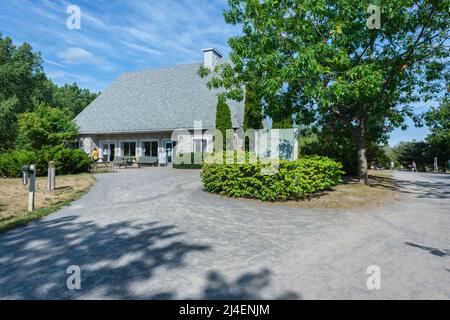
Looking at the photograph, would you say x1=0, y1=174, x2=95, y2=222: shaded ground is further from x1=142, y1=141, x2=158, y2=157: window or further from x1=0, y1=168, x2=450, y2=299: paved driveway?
x1=142, y1=141, x2=158, y2=157: window

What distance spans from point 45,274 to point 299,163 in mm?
8128

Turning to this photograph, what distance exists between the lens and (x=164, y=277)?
14.0 feet

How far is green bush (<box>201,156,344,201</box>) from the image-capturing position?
10273 millimetres

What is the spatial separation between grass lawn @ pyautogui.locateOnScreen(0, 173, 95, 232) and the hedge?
426cm

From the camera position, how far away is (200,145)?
26.5 meters

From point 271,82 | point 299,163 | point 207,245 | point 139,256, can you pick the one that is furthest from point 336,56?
point 139,256

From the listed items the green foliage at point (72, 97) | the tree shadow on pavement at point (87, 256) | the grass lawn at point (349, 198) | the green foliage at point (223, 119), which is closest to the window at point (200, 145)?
the green foliage at point (223, 119)

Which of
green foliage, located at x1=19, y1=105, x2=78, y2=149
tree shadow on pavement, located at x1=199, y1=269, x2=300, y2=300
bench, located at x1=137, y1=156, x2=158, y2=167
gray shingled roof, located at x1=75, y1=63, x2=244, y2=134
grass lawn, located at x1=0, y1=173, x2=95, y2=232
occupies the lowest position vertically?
tree shadow on pavement, located at x1=199, y1=269, x2=300, y2=300

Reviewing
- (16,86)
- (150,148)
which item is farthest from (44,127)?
(16,86)

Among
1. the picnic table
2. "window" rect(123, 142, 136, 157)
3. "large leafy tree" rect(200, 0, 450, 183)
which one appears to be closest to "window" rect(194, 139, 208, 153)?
the picnic table

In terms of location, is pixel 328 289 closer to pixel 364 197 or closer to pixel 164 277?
pixel 164 277

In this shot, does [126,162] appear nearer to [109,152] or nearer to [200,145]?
[109,152]

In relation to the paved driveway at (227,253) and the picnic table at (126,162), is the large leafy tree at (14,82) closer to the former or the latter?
the picnic table at (126,162)

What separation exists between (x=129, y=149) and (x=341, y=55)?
24.3m
